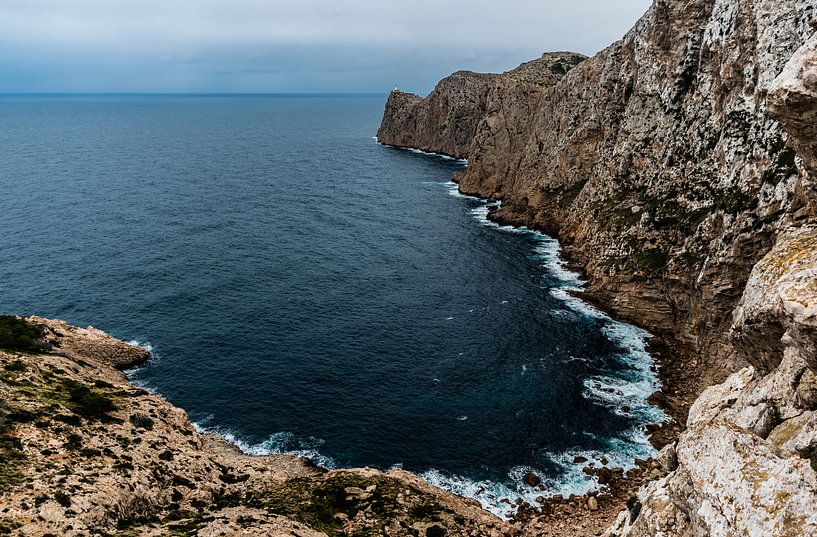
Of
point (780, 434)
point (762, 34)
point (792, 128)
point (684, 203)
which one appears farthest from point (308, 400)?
point (762, 34)

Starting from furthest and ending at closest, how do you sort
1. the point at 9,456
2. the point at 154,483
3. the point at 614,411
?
the point at 614,411 < the point at 154,483 < the point at 9,456

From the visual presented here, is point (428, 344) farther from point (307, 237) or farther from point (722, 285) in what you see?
point (307, 237)

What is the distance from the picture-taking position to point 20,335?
222ft

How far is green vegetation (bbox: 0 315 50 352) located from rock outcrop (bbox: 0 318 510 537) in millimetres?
5637

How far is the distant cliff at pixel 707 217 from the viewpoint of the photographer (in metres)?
25.4

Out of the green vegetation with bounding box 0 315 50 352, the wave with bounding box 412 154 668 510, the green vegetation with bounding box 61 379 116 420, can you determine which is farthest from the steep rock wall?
the green vegetation with bounding box 0 315 50 352

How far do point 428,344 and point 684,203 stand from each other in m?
47.2

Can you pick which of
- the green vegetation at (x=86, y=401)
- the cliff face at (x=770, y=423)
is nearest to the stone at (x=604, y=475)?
the cliff face at (x=770, y=423)

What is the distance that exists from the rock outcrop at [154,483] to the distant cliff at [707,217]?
18.8 meters

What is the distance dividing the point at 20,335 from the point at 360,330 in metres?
46.0

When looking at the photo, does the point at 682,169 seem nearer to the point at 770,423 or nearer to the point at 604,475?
the point at 604,475

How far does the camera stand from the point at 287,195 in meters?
170

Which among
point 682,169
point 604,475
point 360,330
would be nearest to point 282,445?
point 360,330

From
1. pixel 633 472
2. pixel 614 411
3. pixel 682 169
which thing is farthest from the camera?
pixel 682 169
